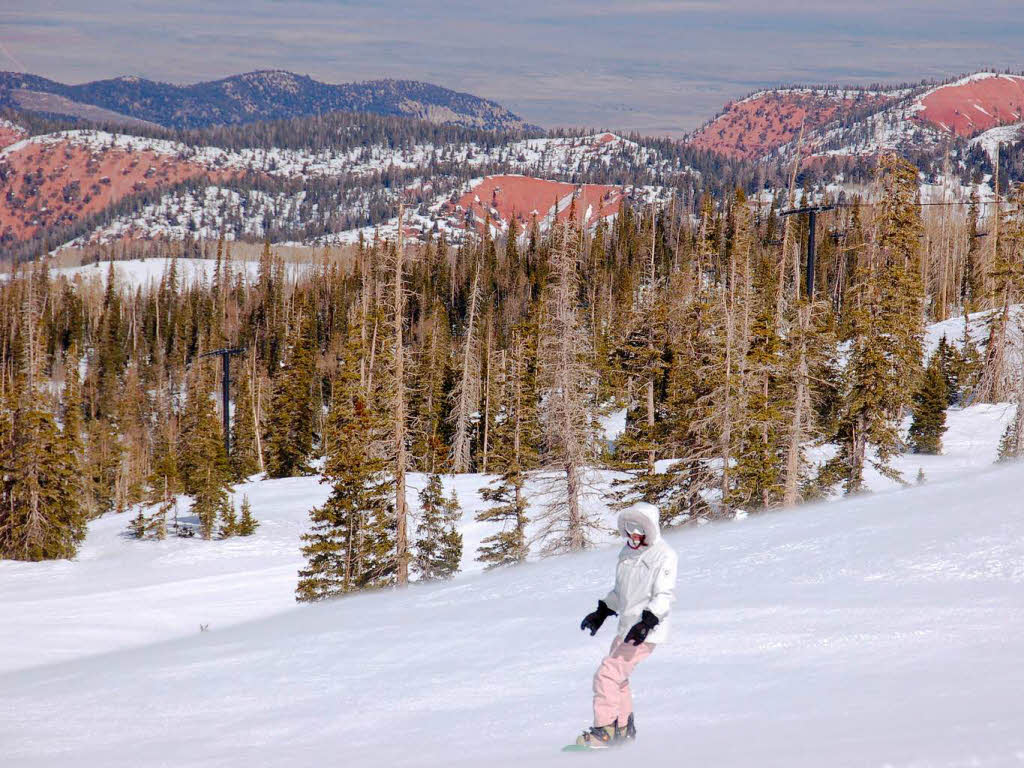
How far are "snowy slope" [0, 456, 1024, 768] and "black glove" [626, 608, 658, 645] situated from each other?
2.91 feet

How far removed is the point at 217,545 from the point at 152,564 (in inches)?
114

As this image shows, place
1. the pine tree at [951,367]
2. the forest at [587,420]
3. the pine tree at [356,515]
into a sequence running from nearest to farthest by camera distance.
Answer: the pine tree at [356,515] → the forest at [587,420] → the pine tree at [951,367]

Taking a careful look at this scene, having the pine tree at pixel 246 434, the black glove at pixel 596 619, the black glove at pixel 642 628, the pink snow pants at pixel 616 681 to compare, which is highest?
the black glove at pixel 642 628

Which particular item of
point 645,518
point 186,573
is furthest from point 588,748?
point 186,573

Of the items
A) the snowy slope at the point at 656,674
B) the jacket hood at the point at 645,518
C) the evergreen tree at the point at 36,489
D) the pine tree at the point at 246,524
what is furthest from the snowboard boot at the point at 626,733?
the evergreen tree at the point at 36,489

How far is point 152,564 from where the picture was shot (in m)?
33.0

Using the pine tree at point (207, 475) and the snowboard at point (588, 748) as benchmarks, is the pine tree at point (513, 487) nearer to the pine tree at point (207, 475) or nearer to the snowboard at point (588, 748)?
the pine tree at point (207, 475)

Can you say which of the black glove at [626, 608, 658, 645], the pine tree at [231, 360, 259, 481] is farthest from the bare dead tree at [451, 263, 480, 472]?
the black glove at [626, 608, 658, 645]

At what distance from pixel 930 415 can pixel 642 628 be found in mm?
42169

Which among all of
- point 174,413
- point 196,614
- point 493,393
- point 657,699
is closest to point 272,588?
point 196,614

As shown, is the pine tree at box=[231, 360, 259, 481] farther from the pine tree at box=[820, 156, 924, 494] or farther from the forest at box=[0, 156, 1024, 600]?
the pine tree at box=[820, 156, 924, 494]

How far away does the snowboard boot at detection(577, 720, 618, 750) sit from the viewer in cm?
629

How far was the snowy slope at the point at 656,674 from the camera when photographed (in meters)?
6.48

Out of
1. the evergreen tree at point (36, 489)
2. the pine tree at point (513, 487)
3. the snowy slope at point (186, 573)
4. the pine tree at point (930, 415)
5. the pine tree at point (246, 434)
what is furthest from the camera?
the pine tree at point (246, 434)
